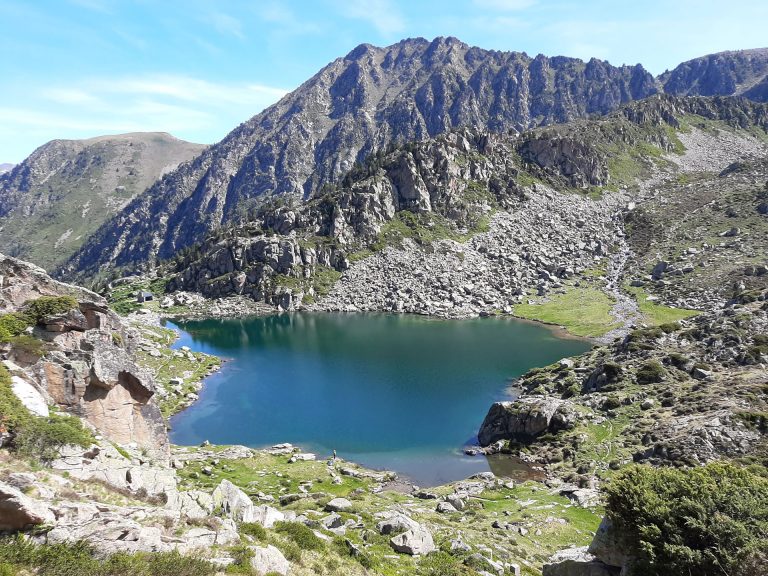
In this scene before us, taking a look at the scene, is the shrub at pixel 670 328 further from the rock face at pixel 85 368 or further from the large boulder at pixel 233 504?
the rock face at pixel 85 368

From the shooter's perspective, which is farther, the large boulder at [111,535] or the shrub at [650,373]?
the shrub at [650,373]

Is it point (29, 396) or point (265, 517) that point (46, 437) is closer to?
point (29, 396)

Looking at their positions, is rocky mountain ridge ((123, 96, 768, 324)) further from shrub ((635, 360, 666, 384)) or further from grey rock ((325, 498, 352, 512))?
grey rock ((325, 498, 352, 512))

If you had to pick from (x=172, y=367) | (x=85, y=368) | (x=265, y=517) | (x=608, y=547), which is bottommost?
(x=172, y=367)

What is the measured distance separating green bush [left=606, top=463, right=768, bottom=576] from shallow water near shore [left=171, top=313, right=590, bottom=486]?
1223 inches

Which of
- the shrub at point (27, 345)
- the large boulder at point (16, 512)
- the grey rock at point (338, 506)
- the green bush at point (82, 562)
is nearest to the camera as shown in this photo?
the green bush at point (82, 562)

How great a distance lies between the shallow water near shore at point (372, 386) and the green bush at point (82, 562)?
37199 mm

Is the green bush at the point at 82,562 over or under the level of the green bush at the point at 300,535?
over

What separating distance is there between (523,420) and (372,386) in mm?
29892

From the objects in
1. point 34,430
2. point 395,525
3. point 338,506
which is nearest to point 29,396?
point 34,430

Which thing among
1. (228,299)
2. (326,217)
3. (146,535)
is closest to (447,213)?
(326,217)

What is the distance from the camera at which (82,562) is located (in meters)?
13.6

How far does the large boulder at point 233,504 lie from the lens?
22.2 metres

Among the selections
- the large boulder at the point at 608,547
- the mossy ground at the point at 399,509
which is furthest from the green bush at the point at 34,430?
the large boulder at the point at 608,547
